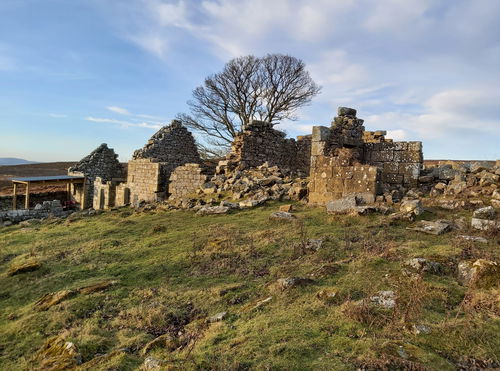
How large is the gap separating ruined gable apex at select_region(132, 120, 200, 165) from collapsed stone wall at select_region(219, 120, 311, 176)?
170 inches

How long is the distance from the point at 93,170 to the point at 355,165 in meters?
18.5

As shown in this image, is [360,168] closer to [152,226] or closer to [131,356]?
[152,226]

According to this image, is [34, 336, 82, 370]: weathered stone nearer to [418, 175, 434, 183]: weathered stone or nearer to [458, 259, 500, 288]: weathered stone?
[458, 259, 500, 288]: weathered stone

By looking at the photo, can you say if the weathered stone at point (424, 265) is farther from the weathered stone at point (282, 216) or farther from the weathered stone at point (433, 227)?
the weathered stone at point (282, 216)

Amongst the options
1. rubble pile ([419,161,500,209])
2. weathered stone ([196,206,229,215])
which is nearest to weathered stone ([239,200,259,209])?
weathered stone ([196,206,229,215])

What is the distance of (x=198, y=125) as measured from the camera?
2992 centimetres

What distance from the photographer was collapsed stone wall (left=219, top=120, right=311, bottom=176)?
49.3 feet

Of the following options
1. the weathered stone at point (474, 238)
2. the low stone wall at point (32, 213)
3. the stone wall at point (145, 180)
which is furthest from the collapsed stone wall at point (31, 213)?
the weathered stone at point (474, 238)

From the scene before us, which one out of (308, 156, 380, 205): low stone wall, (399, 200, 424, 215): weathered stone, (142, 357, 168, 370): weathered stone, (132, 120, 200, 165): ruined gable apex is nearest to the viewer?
(142, 357, 168, 370): weathered stone

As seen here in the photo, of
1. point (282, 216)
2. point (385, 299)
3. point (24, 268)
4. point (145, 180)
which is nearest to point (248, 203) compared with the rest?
point (282, 216)

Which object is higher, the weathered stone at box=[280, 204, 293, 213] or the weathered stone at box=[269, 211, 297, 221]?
the weathered stone at box=[280, 204, 293, 213]

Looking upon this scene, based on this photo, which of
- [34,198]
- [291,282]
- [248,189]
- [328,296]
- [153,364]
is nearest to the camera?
[153,364]

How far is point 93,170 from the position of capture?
23016 millimetres

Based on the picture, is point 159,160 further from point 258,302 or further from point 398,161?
point 258,302
